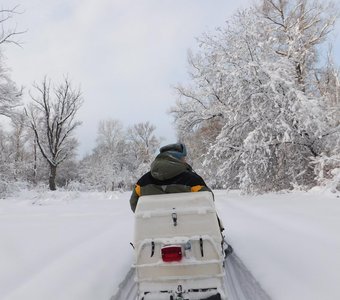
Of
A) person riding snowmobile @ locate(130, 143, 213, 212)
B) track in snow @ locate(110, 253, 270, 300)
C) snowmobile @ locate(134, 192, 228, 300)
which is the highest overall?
person riding snowmobile @ locate(130, 143, 213, 212)

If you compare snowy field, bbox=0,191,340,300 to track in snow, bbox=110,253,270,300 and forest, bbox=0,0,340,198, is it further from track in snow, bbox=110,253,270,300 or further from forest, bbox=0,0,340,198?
forest, bbox=0,0,340,198

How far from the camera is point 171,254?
3.12m

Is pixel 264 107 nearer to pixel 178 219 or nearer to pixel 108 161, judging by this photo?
pixel 178 219

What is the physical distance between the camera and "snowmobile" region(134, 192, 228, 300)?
3.18 metres

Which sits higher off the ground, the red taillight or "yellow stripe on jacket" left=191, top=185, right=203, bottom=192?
"yellow stripe on jacket" left=191, top=185, right=203, bottom=192

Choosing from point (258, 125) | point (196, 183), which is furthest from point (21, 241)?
point (258, 125)

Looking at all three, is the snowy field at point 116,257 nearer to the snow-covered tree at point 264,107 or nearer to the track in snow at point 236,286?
the track in snow at point 236,286

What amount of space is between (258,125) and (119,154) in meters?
47.5

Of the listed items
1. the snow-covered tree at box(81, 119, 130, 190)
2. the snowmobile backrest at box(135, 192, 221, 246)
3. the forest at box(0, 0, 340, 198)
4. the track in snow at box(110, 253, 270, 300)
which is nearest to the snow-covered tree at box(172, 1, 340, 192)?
the forest at box(0, 0, 340, 198)

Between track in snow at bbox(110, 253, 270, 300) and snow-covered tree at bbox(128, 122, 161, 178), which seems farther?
snow-covered tree at bbox(128, 122, 161, 178)

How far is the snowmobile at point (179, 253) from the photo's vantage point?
A: 10.4 feet

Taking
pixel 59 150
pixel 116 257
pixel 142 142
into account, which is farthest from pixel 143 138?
pixel 116 257

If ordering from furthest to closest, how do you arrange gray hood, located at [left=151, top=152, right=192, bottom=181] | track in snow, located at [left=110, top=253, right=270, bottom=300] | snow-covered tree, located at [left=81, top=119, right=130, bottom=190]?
snow-covered tree, located at [left=81, top=119, right=130, bottom=190] < track in snow, located at [left=110, top=253, right=270, bottom=300] < gray hood, located at [left=151, top=152, right=192, bottom=181]

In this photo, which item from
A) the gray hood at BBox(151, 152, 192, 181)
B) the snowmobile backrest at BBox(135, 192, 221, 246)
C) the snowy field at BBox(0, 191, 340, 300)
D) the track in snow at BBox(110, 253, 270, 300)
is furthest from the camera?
the snowy field at BBox(0, 191, 340, 300)
